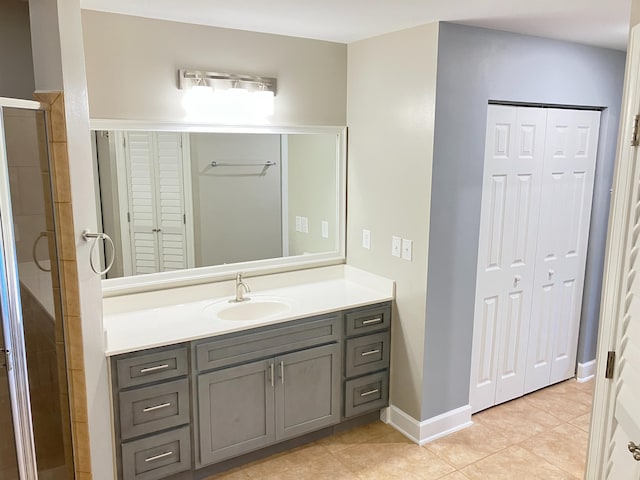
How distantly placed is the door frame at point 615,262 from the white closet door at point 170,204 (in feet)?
6.75

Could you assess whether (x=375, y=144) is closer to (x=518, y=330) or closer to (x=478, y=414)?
(x=518, y=330)

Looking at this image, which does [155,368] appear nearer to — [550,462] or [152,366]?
[152,366]

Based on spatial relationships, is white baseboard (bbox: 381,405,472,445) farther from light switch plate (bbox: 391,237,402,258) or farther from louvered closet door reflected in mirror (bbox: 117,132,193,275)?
louvered closet door reflected in mirror (bbox: 117,132,193,275)

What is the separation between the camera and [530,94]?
293cm

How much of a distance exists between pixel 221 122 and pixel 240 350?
1.22 meters

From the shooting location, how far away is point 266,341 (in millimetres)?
2604

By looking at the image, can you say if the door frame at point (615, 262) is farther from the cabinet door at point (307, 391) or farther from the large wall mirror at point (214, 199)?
the large wall mirror at point (214, 199)

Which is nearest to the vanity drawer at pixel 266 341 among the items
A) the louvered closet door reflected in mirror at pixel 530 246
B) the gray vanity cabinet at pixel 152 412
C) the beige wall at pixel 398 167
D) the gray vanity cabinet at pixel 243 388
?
the gray vanity cabinet at pixel 243 388

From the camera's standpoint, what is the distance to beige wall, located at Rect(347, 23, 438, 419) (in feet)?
8.80

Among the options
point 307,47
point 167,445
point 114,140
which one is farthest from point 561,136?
point 167,445

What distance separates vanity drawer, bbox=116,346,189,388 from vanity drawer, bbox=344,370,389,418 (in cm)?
99

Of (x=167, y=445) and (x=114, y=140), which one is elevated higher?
(x=114, y=140)

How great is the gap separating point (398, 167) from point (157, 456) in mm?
1882

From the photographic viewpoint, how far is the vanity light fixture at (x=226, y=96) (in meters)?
2.70
